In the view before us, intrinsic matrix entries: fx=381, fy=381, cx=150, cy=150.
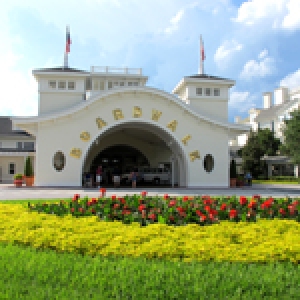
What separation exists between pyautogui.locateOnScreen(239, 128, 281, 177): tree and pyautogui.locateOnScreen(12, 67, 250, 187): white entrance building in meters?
17.3

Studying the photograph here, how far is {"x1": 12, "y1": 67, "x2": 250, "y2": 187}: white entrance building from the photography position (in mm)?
25734

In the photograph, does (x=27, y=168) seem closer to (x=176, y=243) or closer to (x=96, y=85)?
(x=96, y=85)

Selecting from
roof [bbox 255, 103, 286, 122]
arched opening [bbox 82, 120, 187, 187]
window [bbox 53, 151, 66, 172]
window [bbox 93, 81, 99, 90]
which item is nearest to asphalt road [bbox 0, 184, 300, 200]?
window [bbox 53, 151, 66, 172]

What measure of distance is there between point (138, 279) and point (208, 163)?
24.0 meters

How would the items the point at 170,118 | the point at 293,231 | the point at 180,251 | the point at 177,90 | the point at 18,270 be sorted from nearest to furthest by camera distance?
1. the point at 18,270
2. the point at 180,251
3. the point at 293,231
4. the point at 170,118
5. the point at 177,90

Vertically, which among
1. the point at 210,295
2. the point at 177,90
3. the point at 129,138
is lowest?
the point at 210,295

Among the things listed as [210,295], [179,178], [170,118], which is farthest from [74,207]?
[179,178]

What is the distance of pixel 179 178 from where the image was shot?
96.5 feet

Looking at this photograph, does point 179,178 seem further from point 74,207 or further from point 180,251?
point 180,251

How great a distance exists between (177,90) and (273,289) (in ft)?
94.5

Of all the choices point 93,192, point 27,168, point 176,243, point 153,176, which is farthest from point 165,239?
point 153,176

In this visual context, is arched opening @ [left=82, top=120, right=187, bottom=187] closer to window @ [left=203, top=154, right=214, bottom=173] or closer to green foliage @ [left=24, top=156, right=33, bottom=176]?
window @ [left=203, top=154, right=214, bottom=173]

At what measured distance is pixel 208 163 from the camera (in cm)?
2884

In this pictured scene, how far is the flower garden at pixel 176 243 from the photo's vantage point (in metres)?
5.30
